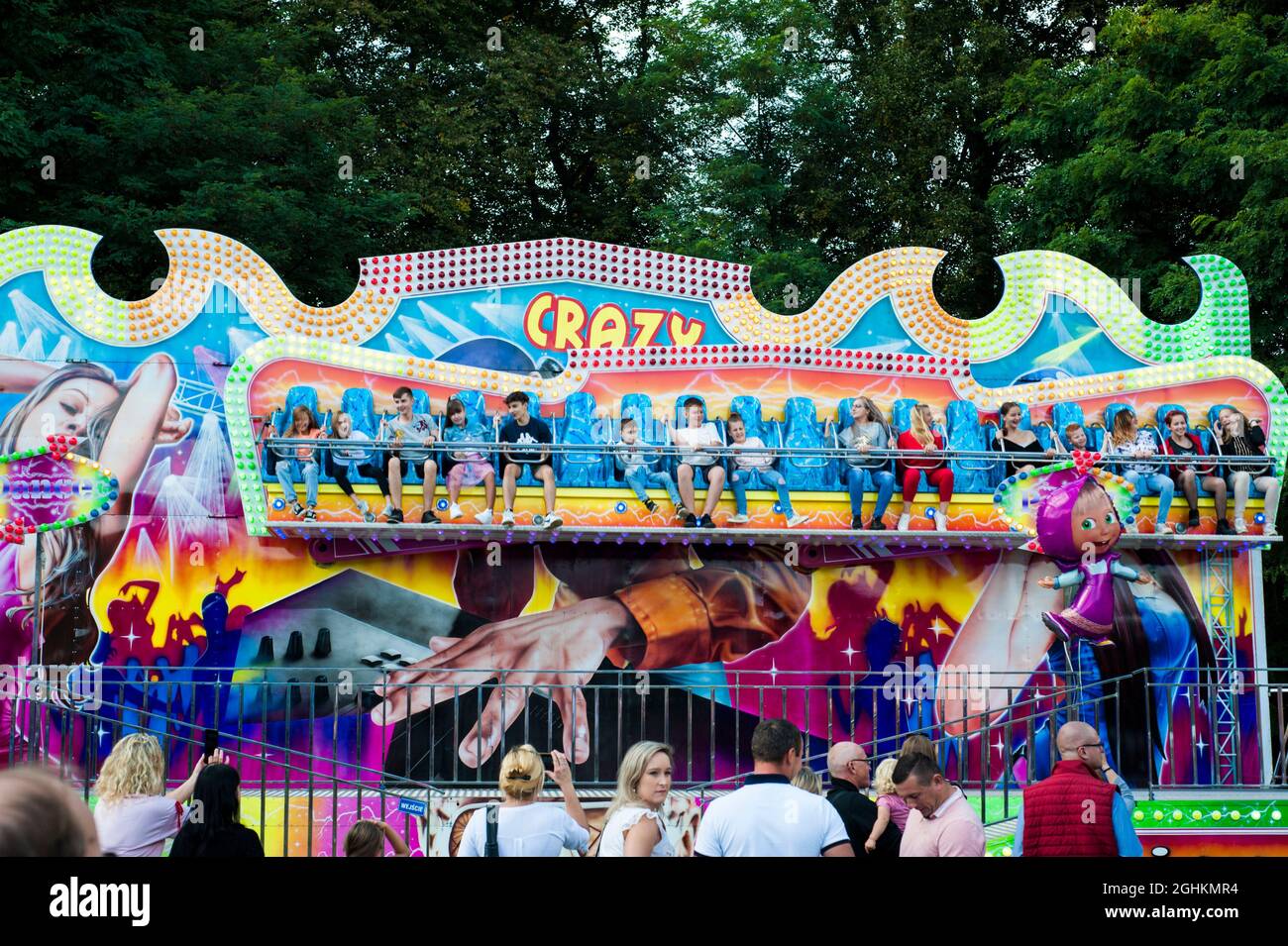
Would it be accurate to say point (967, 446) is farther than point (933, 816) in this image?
Yes

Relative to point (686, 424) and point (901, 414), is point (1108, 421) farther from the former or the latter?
point (686, 424)

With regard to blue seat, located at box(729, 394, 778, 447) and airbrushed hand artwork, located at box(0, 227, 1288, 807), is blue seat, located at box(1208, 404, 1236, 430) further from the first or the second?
blue seat, located at box(729, 394, 778, 447)

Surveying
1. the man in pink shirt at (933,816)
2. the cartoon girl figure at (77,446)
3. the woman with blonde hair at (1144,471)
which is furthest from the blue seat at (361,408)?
the man in pink shirt at (933,816)

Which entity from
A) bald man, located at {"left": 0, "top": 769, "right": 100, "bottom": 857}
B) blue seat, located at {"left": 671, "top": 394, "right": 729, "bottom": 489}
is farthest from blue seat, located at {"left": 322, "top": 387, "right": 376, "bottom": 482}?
bald man, located at {"left": 0, "top": 769, "right": 100, "bottom": 857}

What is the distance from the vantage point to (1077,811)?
26.5 ft

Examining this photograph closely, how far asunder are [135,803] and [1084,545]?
26.2 feet

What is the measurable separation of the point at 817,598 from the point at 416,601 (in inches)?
151

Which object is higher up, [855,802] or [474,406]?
[474,406]

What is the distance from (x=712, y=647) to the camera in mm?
15172

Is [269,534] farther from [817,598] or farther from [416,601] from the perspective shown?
[817,598]

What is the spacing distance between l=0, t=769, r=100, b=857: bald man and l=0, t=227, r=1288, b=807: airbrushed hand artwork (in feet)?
34.0

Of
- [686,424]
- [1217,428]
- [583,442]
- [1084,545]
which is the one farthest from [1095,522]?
[583,442]

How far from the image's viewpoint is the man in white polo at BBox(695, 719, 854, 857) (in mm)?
6863

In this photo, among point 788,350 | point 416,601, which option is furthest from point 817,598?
point 416,601
